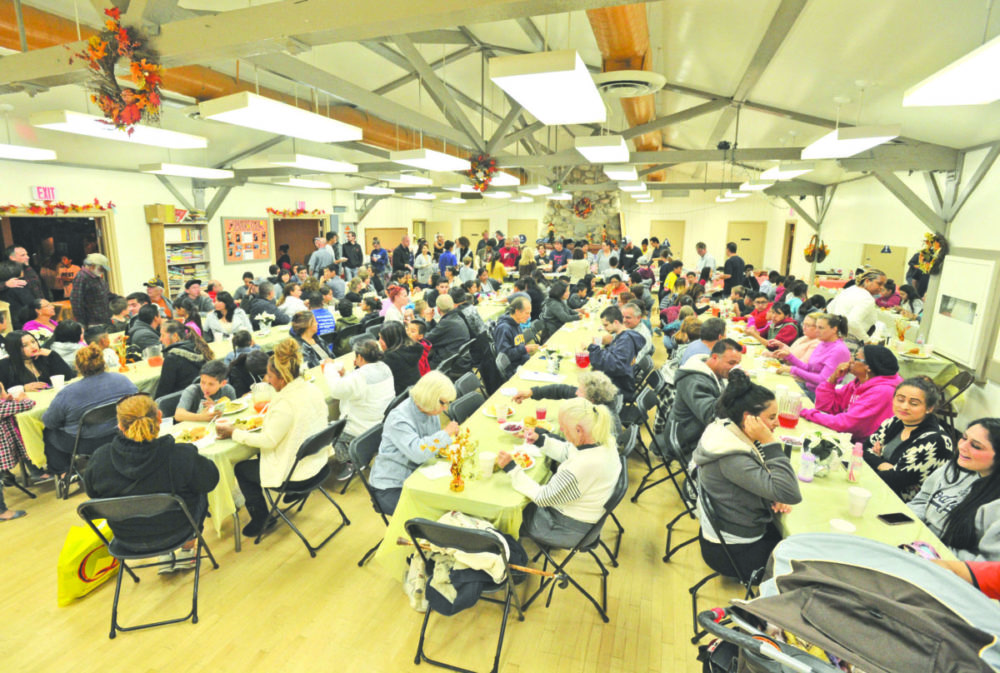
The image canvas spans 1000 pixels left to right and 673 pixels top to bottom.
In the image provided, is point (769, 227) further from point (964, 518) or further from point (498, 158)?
point (964, 518)

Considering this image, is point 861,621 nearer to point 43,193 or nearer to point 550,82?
point 550,82

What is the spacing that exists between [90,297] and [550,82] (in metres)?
7.75

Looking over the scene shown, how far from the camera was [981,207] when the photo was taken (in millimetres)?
5621

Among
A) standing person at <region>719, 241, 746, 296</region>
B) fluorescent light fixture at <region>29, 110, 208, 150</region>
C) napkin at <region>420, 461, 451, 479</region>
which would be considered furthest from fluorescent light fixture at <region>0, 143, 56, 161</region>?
standing person at <region>719, 241, 746, 296</region>

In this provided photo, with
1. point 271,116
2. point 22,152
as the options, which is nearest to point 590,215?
point 22,152

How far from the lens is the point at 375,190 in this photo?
1647cm

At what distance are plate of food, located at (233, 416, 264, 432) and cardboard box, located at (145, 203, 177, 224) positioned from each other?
8.96m

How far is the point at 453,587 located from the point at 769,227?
18985mm

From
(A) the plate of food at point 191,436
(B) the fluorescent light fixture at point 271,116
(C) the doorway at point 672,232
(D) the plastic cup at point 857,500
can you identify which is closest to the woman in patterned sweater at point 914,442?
(D) the plastic cup at point 857,500

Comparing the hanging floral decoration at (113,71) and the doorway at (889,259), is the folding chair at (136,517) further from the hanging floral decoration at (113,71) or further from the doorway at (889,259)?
the doorway at (889,259)

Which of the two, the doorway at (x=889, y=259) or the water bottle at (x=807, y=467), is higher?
the doorway at (x=889, y=259)

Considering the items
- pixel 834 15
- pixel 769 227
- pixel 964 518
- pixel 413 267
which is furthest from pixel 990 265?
pixel 769 227

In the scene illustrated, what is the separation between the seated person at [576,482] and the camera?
269 centimetres

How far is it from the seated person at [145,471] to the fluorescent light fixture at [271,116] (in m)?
1.91
